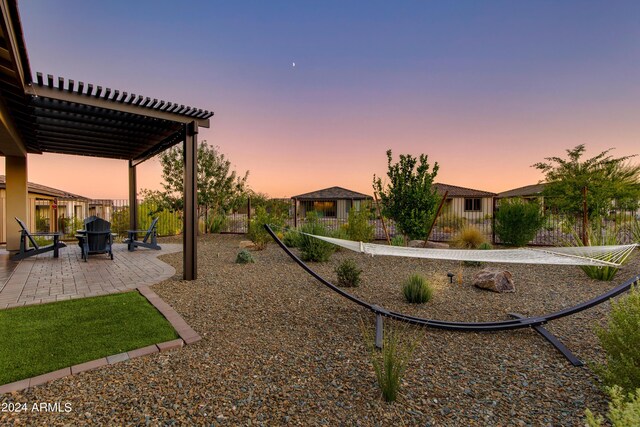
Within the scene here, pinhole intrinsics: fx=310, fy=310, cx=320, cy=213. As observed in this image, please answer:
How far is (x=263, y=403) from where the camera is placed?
1827 millimetres

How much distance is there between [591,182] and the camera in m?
14.5

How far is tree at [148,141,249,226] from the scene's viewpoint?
11.5 m

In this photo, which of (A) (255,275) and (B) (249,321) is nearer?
(B) (249,321)

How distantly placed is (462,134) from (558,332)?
9.79 metres

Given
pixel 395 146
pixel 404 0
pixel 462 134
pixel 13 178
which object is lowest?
pixel 13 178

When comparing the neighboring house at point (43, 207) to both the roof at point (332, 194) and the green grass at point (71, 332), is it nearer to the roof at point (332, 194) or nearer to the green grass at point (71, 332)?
the green grass at point (71, 332)

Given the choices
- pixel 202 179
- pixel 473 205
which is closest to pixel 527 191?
pixel 473 205

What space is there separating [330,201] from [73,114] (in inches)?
1033

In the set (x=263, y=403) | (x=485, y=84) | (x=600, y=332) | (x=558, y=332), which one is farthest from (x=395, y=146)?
(x=263, y=403)

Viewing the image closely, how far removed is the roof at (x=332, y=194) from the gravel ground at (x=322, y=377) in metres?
24.9

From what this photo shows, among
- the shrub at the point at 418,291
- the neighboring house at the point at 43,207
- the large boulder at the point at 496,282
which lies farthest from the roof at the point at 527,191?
the neighboring house at the point at 43,207

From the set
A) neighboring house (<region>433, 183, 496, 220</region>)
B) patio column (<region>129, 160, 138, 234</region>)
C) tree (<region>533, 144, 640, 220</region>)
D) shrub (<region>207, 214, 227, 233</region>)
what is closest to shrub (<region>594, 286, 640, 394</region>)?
patio column (<region>129, 160, 138, 234</region>)

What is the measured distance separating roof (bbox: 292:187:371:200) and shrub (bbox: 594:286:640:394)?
2611 cm

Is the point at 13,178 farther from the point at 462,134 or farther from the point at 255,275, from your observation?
the point at 462,134
